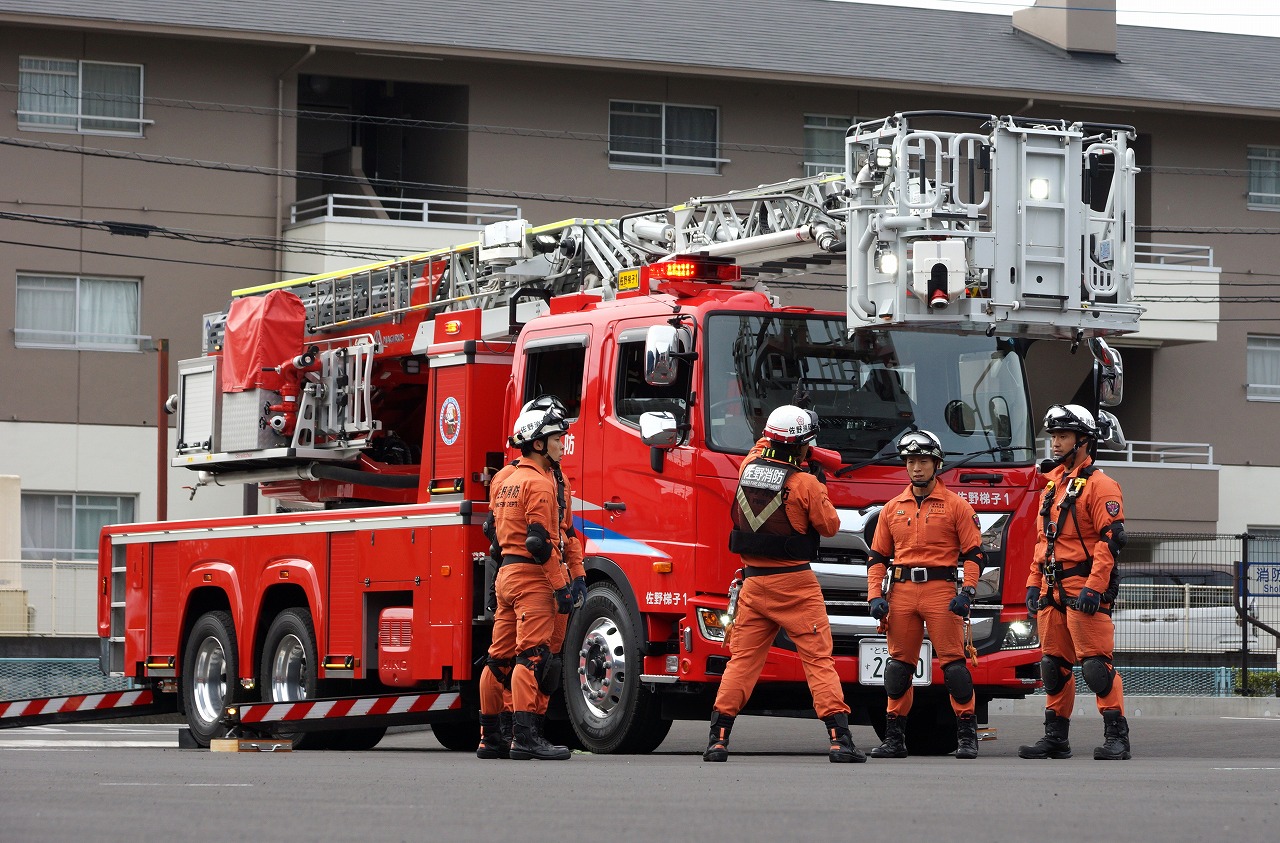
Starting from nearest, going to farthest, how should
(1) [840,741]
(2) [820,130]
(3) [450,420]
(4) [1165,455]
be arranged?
(1) [840,741], (3) [450,420], (2) [820,130], (4) [1165,455]

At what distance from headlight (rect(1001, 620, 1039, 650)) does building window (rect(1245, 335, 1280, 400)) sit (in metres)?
25.5

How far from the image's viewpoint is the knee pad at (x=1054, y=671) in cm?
1190

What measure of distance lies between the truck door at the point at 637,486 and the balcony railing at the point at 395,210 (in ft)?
59.1

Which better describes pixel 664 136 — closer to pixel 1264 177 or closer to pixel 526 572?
pixel 1264 177

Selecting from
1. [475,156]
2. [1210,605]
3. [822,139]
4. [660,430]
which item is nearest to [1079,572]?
[660,430]

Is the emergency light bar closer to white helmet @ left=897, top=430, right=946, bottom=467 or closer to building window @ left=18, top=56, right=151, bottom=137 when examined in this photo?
white helmet @ left=897, top=430, right=946, bottom=467

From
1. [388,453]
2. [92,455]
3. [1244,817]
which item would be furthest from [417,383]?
[92,455]

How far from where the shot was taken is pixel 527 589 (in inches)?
458

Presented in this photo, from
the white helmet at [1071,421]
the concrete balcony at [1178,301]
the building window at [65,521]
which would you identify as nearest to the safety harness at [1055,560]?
the white helmet at [1071,421]

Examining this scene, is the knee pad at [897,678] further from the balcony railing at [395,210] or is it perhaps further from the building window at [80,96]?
the building window at [80,96]

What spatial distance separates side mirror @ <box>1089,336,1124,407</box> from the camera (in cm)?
1241

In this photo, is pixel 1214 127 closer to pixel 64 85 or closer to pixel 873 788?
pixel 64 85

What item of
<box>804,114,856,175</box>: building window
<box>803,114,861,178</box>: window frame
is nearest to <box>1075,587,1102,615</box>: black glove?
<box>803,114,861,178</box>: window frame

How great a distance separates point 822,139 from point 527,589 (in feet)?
78.3
